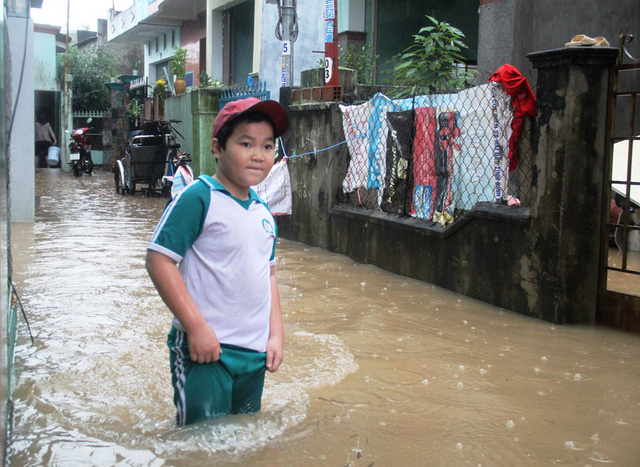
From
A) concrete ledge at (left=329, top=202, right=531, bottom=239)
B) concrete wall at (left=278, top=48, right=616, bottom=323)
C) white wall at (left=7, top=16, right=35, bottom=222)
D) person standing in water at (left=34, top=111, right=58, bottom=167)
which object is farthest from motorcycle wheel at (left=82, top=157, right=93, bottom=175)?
concrete wall at (left=278, top=48, right=616, bottom=323)

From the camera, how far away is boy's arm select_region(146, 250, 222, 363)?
245 cm

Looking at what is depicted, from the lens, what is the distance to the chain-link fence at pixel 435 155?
5898 mm

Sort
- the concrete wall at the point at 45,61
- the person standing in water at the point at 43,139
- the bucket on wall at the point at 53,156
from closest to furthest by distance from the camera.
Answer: the person standing in water at the point at 43,139 → the bucket on wall at the point at 53,156 → the concrete wall at the point at 45,61

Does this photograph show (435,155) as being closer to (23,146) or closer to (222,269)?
(222,269)

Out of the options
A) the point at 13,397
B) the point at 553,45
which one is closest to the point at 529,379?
the point at 13,397

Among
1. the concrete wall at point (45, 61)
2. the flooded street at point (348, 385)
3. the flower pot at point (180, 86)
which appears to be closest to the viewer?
the flooded street at point (348, 385)

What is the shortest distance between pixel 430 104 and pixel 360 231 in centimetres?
176

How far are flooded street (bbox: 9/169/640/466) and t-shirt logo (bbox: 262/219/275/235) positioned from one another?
0.73 meters

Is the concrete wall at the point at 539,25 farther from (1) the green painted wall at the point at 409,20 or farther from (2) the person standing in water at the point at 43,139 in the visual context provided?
(2) the person standing in water at the point at 43,139

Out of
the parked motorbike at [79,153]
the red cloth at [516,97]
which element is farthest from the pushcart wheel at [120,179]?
the red cloth at [516,97]

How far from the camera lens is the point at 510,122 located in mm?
5770

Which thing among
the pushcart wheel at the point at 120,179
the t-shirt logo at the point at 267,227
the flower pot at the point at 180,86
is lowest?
the pushcart wheel at the point at 120,179

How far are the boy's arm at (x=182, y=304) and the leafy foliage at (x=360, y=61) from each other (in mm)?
10711

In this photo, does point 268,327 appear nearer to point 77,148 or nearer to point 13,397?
point 13,397
